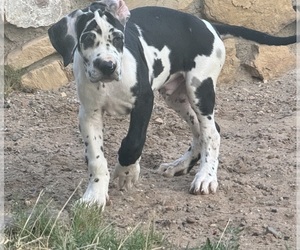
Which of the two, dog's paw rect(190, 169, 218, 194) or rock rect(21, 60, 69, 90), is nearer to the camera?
dog's paw rect(190, 169, 218, 194)

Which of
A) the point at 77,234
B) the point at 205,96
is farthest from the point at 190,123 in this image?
the point at 77,234

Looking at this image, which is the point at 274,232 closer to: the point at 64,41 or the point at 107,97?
the point at 107,97

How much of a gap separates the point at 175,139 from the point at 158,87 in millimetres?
1020

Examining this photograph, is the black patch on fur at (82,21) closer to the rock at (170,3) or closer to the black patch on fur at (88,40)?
the black patch on fur at (88,40)

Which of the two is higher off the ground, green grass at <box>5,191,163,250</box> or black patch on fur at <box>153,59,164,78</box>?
black patch on fur at <box>153,59,164,78</box>

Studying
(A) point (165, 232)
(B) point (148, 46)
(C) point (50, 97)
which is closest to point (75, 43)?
(B) point (148, 46)

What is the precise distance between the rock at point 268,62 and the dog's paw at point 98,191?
9.19 feet

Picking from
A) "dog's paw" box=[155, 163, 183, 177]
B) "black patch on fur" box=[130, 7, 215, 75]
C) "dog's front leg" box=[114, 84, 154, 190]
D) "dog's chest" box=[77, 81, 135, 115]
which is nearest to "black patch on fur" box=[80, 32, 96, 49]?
"dog's chest" box=[77, 81, 135, 115]

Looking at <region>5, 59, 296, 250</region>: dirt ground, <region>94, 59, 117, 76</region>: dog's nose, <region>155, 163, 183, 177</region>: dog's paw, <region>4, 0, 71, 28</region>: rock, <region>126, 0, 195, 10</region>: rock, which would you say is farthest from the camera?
<region>126, 0, 195, 10</region>: rock

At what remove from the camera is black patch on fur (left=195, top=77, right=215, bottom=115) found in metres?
5.23

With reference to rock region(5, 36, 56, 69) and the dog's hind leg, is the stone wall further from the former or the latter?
the dog's hind leg

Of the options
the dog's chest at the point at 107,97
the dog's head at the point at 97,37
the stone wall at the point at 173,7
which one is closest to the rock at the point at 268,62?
the stone wall at the point at 173,7

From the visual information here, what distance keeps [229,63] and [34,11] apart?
5.48 feet

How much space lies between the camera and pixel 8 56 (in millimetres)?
6797
